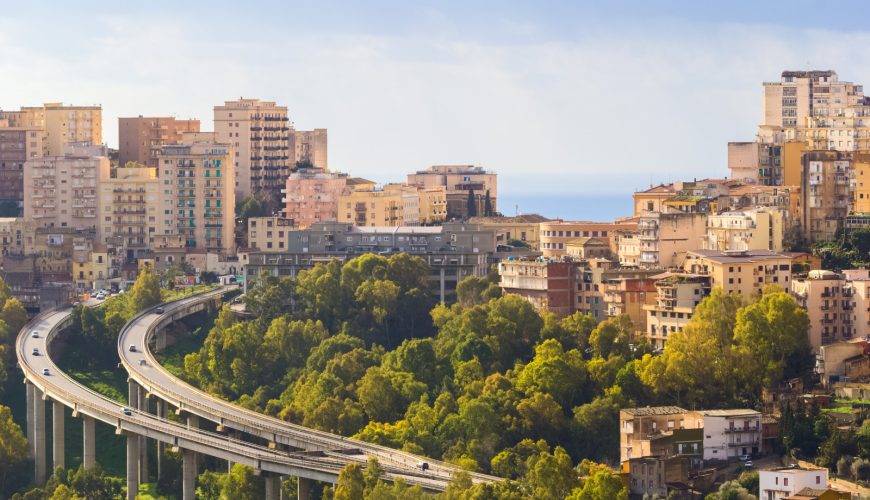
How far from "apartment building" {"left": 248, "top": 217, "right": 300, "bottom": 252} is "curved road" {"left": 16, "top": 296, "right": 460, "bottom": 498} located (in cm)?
1064

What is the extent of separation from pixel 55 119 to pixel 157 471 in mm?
45963

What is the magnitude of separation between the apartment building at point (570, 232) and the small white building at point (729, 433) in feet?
82.6

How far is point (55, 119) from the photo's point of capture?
131m

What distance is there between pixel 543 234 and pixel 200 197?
920 inches

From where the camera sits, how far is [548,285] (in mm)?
91125

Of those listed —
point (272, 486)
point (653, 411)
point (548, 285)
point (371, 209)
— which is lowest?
point (272, 486)

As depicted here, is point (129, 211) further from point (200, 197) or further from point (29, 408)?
point (29, 408)

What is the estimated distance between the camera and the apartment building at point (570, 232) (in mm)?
98250

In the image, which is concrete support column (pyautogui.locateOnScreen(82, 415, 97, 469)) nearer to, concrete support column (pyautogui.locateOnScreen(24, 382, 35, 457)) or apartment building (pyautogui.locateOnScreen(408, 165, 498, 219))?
concrete support column (pyautogui.locateOnScreen(24, 382, 35, 457))

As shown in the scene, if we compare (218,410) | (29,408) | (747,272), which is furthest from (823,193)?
(29,408)

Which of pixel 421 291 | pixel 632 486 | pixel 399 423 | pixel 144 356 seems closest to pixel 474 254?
pixel 421 291

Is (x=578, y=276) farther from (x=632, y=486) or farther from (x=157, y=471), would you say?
(x=632, y=486)

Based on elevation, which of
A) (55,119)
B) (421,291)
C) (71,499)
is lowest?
(71,499)

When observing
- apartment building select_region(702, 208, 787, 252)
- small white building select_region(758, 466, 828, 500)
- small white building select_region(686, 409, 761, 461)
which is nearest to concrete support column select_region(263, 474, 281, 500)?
small white building select_region(686, 409, 761, 461)
